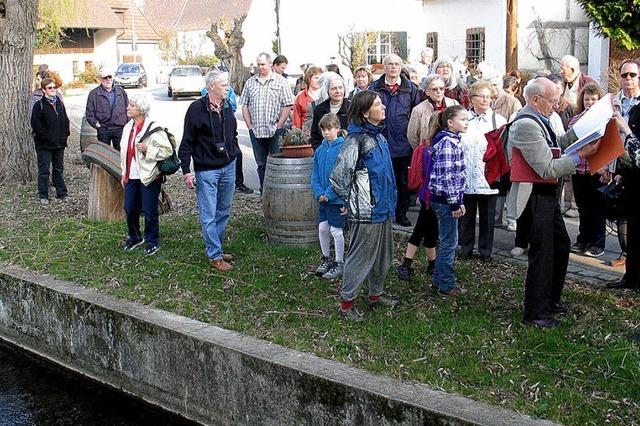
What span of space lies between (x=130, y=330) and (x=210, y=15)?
88552 millimetres

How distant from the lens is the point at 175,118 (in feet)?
92.5

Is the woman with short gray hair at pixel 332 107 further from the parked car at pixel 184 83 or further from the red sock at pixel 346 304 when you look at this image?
the parked car at pixel 184 83

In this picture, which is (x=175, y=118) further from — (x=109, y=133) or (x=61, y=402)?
(x=61, y=402)

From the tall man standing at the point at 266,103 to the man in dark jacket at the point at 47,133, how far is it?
2.69 m

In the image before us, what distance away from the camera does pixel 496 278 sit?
7480 millimetres

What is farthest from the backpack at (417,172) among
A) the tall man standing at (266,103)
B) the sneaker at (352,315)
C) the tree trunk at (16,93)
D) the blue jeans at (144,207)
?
the tree trunk at (16,93)

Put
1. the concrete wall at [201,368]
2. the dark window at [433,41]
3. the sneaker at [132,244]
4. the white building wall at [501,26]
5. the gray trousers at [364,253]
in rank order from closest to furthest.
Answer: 1. the concrete wall at [201,368]
2. the gray trousers at [364,253]
3. the sneaker at [132,244]
4. the white building wall at [501,26]
5. the dark window at [433,41]

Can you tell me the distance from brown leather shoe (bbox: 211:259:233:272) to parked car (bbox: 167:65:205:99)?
32832 mm

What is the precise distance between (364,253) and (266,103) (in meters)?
4.85

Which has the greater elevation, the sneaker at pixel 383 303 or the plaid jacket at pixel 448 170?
the plaid jacket at pixel 448 170

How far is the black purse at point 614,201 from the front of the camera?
7.00 metres

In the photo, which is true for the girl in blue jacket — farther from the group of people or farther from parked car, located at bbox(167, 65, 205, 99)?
parked car, located at bbox(167, 65, 205, 99)

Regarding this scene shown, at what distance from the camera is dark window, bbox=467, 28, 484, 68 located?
27797 mm

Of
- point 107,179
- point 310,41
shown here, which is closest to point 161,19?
point 310,41
